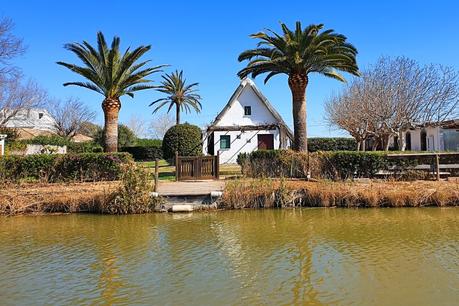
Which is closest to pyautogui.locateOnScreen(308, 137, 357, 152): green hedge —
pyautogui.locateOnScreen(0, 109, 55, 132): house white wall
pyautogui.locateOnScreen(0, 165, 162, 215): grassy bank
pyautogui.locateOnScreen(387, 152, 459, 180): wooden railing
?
pyautogui.locateOnScreen(387, 152, 459, 180): wooden railing

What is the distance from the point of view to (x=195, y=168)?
2080 centimetres

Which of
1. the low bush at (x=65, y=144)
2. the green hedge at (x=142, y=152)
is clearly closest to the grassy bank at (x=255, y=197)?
the low bush at (x=65, y=144)

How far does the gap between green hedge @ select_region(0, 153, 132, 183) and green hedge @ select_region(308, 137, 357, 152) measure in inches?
1008

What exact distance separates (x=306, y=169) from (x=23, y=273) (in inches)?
543

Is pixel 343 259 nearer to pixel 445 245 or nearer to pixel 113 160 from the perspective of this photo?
pixel 445 245

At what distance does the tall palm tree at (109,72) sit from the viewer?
2333 centimetres

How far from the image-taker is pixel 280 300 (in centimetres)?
613

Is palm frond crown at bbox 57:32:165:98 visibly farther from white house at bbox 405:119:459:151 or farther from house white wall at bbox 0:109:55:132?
house white wall at bbox 0:109:55:132

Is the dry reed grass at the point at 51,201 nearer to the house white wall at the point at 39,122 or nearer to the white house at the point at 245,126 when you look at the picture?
the white house at the point at 245,126

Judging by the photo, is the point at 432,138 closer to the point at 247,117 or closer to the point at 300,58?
the point at 247,117

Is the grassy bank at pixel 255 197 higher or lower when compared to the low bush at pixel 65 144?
lower

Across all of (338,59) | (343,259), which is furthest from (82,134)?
(343,259)

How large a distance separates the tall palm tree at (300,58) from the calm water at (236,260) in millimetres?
9879

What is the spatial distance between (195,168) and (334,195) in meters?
8.17
